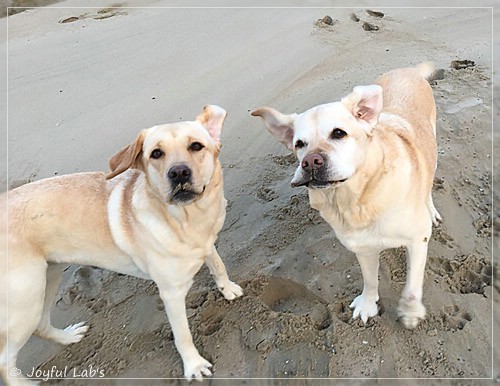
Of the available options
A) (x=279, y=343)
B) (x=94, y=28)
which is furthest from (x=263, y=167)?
(x=94, y=28)

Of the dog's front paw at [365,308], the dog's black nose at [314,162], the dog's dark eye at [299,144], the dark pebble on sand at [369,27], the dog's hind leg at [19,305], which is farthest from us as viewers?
the dark pebble on sand at [369,27]

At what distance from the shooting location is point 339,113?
2.70 meters

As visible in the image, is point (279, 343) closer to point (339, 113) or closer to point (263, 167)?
point (339, 113)

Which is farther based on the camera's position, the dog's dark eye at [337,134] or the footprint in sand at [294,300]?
the footprint in sand at [294,300]

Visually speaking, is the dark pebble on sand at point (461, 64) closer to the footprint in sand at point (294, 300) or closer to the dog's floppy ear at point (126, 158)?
the footprint in sand at point (294, 300)

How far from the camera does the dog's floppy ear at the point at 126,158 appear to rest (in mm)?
2727

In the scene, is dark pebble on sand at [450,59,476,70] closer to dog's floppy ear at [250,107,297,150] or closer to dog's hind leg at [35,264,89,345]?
dog's floppy ear at [250,107,297,150]

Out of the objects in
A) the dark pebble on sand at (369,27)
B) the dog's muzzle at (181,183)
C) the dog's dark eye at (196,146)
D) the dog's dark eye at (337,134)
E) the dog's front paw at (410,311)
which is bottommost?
the dog's front paw at (410,311)

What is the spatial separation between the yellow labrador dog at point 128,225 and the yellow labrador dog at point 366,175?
1.61ft

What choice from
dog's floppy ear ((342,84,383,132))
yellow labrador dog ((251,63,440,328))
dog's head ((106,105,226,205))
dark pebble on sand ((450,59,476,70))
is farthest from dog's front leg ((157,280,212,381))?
dark pebble on sand ((450,59,476,70))

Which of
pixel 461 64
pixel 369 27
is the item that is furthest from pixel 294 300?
pixel 369 27

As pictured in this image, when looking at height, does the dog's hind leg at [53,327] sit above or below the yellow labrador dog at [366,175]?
below

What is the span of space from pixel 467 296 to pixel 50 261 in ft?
8.50

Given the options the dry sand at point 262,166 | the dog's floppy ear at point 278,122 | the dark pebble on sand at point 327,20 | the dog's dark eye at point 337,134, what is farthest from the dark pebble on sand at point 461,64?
the dog's dark eye at point 337,134
